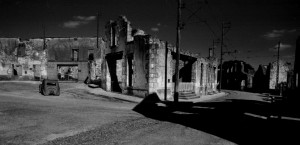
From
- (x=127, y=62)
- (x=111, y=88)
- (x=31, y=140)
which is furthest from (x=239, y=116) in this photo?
(x=111, y=88)

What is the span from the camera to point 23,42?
1359 inches

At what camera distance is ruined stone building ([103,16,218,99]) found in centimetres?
1430

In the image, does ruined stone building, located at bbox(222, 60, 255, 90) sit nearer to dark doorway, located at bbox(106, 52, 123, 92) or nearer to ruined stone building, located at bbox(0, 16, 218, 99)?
ruined stone building, located at bbox(0, 16, 218, 99)

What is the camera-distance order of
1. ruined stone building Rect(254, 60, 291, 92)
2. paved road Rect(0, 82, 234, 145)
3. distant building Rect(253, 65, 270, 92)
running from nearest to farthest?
paved road Rect(0, 82, 234, 145) < ruined stone building Rect(254, 60, 291, 92) < distant building Rect(253, 65, 270, 92)

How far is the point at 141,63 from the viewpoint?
14836 mm

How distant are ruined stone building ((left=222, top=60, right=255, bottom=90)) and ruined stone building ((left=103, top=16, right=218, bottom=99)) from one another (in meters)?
26.3

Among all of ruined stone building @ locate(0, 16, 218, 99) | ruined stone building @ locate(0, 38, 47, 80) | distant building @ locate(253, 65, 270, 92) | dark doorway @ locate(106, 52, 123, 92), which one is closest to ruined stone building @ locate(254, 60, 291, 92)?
distant building @ locate(253, 65, 270, 92)

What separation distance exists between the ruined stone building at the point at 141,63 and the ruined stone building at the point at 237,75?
26.3 metres

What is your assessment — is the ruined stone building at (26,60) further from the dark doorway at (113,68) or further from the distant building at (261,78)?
the distant building at (261,78)

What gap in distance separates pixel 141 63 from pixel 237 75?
36103 millimetres

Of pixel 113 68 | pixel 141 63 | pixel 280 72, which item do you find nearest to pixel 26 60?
pixel 113 68

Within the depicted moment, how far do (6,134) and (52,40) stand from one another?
3239cm

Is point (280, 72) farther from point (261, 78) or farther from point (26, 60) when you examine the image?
point (26, 60)

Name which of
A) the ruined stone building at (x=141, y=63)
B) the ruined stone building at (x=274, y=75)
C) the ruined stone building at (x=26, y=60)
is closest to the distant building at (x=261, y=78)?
the ruined stone building at (x=274, y=75)
